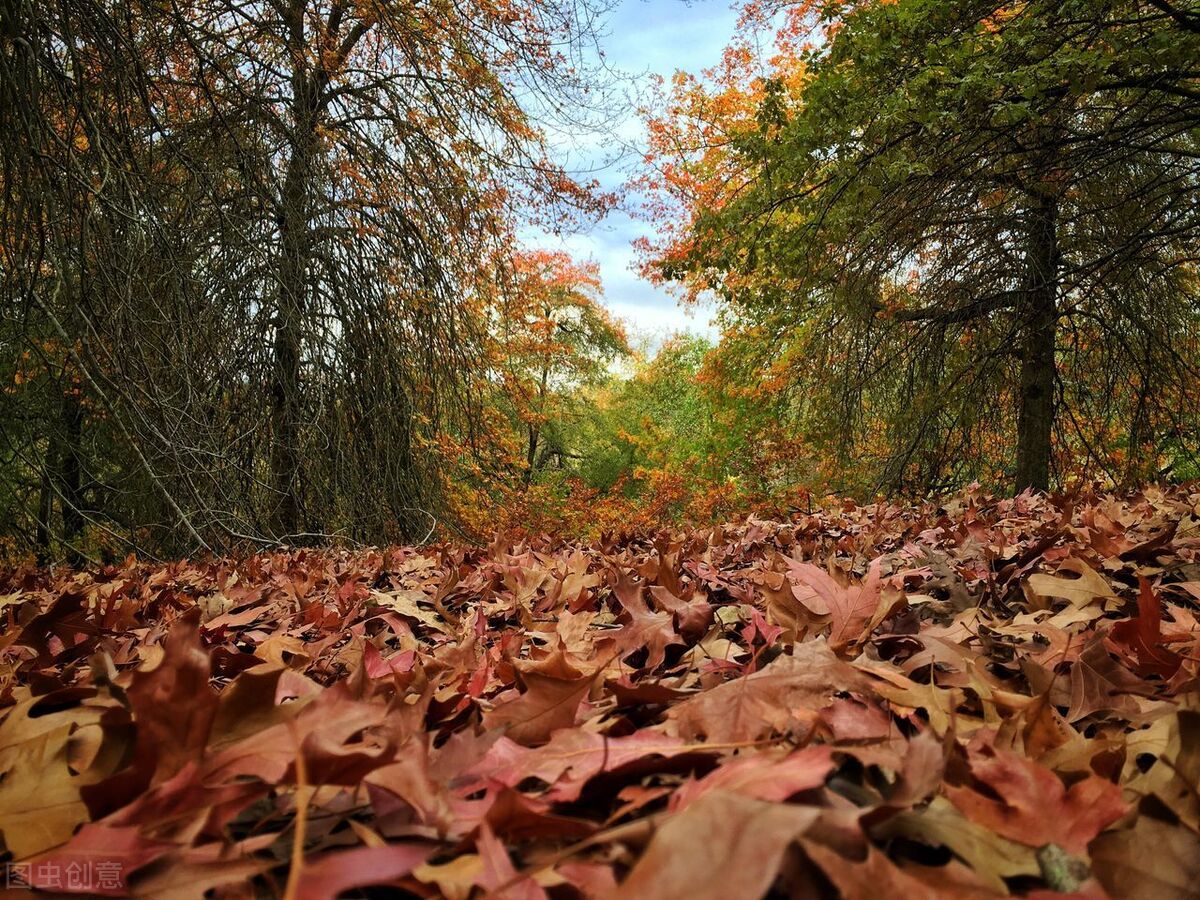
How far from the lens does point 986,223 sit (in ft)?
16.5

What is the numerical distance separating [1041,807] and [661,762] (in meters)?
0.28

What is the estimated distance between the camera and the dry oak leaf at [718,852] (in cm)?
35

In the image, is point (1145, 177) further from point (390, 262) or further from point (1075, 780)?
point (1075, 780)

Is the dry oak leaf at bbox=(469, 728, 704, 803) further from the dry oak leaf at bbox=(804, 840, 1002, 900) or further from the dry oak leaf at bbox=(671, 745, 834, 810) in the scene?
the dry oak leaf at bbox=(804, 840, 1002, 900)

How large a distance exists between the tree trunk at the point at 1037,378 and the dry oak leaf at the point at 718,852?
5.46 meters

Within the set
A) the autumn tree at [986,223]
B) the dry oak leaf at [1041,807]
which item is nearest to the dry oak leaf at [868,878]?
the dry oak leaf at [1041,807]

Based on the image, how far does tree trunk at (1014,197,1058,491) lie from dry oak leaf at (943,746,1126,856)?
523cm

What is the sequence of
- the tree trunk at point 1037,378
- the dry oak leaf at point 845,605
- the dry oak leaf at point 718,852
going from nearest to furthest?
the dry oak leaf at point 718,852
the dry oak leaf at point 845,605
the tree trunk at point 1037,378

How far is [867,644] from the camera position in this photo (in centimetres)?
96

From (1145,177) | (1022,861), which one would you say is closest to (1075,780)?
(1022,861)

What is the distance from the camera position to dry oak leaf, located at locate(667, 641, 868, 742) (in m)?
0.63

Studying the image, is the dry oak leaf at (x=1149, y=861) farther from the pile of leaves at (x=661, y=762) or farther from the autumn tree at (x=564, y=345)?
the autumn tree at (x=564, y=345)

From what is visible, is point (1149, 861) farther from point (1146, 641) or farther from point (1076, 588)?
point (1076, 588)

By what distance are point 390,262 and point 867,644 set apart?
4.78 metres
